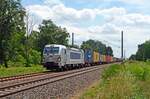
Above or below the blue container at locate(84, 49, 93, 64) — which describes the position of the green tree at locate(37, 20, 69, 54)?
above

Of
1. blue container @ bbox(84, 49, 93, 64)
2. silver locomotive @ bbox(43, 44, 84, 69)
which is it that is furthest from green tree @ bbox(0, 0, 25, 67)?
silver locomotive @ bbox(43, 44, 84, 69)

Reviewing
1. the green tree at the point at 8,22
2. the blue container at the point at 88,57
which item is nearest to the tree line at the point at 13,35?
the green tree at the point at 8,22

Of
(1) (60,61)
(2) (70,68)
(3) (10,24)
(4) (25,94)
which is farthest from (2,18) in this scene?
(4) (25,94)

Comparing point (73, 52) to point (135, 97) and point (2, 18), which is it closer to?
point (2, 18)

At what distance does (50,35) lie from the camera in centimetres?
11306

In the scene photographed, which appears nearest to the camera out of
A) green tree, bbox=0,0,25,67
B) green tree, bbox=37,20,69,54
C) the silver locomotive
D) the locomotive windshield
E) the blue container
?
the silver locomotive

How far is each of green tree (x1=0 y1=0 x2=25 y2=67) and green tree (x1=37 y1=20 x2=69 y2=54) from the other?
3201 centimetres

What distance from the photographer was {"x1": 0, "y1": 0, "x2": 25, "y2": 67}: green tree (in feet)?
236

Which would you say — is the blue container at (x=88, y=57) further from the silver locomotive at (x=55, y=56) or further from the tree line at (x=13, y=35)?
the silver locomotive at (x=55, y=56)

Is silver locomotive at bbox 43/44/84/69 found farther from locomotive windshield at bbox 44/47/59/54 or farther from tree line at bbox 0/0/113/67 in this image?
tree line at bbox 0/0/113/67

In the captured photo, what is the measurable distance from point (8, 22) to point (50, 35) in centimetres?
4088

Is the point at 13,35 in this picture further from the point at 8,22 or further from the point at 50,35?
the point at 50,35

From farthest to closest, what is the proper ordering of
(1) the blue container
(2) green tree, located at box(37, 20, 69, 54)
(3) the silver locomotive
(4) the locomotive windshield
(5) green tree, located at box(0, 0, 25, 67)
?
1. (2) green tree, located at box(37, 20, 69, 54)
2. (1) the blue container
3. (5) green tree, located at box(0, 0, 25, 67)
4. (4) the locomotive windshield
5. (3) the silver locomotive

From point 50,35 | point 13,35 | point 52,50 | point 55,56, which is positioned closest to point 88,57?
point 13,35
